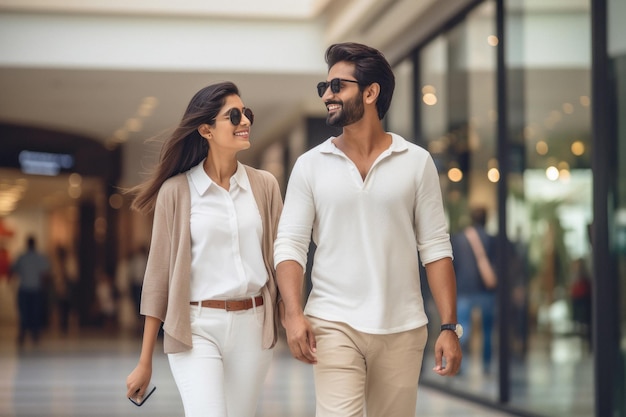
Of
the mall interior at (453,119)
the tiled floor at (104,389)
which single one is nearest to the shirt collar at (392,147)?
the mall interior at (453,119)

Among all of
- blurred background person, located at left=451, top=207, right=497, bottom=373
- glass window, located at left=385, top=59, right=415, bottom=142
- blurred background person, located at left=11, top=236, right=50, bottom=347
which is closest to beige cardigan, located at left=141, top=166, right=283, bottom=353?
blurred background person, located at left=451, top=207, right=497, bottom=373

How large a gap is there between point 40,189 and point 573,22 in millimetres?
26723

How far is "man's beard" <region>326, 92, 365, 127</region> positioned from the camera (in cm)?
393

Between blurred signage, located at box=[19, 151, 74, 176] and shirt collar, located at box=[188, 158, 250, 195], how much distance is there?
784 inches

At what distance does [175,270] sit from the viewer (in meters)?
4.15

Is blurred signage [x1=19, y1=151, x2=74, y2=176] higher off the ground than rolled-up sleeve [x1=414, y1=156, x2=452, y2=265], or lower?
higher

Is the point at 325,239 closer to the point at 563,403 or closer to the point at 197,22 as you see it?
the point at 563,403

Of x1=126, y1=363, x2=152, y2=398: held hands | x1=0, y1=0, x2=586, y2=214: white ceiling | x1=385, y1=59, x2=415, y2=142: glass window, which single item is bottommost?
x1=126, y1=363, x2=152, y2=398: held hands

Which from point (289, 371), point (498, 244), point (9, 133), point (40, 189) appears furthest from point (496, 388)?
point (40, 189)

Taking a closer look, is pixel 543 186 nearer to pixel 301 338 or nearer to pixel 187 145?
pixel 187 145

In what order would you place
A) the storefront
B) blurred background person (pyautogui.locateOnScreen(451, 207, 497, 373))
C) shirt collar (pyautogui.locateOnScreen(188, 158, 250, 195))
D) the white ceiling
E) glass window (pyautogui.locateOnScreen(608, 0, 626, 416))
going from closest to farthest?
1. shirt collar (pyautogui.locateOnScreen(188, 158, 250, 195))
2. glass window (pyautogui.locateOnScreen(608, 0, 626, 416))
3. the storefront
4. blurred background person (pyautogui.locateOnScreen(451, 207, 497, 373))
5. the white ceiling

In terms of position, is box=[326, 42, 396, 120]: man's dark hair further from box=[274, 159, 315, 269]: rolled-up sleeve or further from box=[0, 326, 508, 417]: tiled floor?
box=[0, 326, 508, 417]: tiled floor

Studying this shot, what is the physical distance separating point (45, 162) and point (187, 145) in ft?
66.9

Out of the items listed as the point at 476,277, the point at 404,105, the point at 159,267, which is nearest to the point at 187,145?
the point at 159,267
